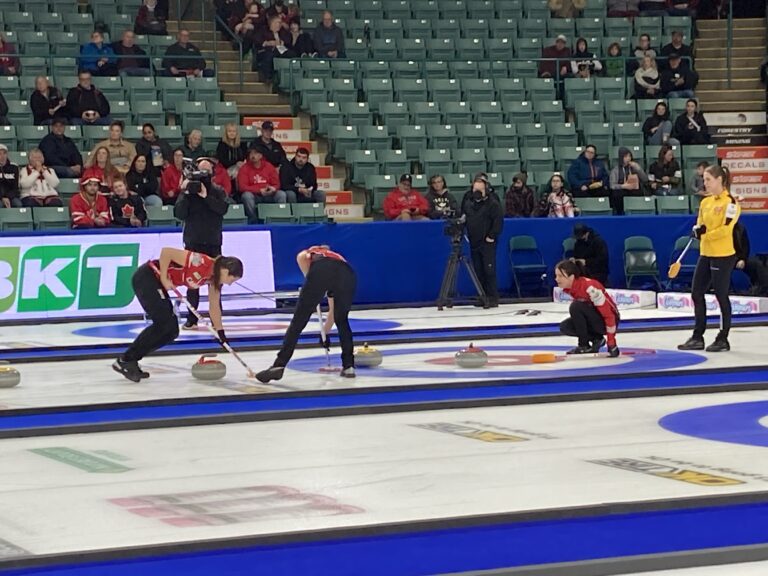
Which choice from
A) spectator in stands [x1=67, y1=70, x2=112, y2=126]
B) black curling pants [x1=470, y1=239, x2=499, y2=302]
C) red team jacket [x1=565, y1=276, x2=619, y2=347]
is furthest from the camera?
spectator in stands [x1=67, y1=70, x2=112, y2=126]

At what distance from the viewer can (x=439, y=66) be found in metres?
27.4

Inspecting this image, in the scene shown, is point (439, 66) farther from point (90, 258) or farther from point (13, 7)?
point (90, 258)

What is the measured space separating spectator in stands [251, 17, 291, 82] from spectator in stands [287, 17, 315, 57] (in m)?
0.10

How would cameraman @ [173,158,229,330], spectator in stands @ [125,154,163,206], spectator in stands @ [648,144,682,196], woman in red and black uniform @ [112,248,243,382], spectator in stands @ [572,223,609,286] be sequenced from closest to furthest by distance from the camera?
woman in red and black uniform @ [112,248,243,382]
cameraman @ [173,158,229,330]
spectator in stands @ [125,154,163,206]
spectator in stands @ [572,223,609,286]
spectator in stands @ [648,144,682,196]

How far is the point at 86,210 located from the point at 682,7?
50.4 feet

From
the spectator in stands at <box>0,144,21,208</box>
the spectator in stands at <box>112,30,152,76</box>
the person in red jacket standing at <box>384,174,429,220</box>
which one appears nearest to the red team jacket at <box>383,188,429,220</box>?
the person in red jacket standing at <box>384,174,429,220</box>

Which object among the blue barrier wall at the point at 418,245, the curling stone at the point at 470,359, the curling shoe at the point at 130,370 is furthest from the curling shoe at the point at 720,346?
the blue barrier wall at the point at 418,245

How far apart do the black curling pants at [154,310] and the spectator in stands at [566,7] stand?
19.5 m

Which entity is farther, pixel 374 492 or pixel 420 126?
pixel 420 126

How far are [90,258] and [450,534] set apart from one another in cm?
1427

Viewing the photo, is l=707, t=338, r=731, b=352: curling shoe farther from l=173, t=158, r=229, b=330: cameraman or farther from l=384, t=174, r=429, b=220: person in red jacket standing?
l=384, t=174, r=429, b=220: person in red jacket standing

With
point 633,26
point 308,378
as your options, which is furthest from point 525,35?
point 308,378

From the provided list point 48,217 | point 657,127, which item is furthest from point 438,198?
point 48,217

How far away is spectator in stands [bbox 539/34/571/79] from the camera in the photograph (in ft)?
91.6
